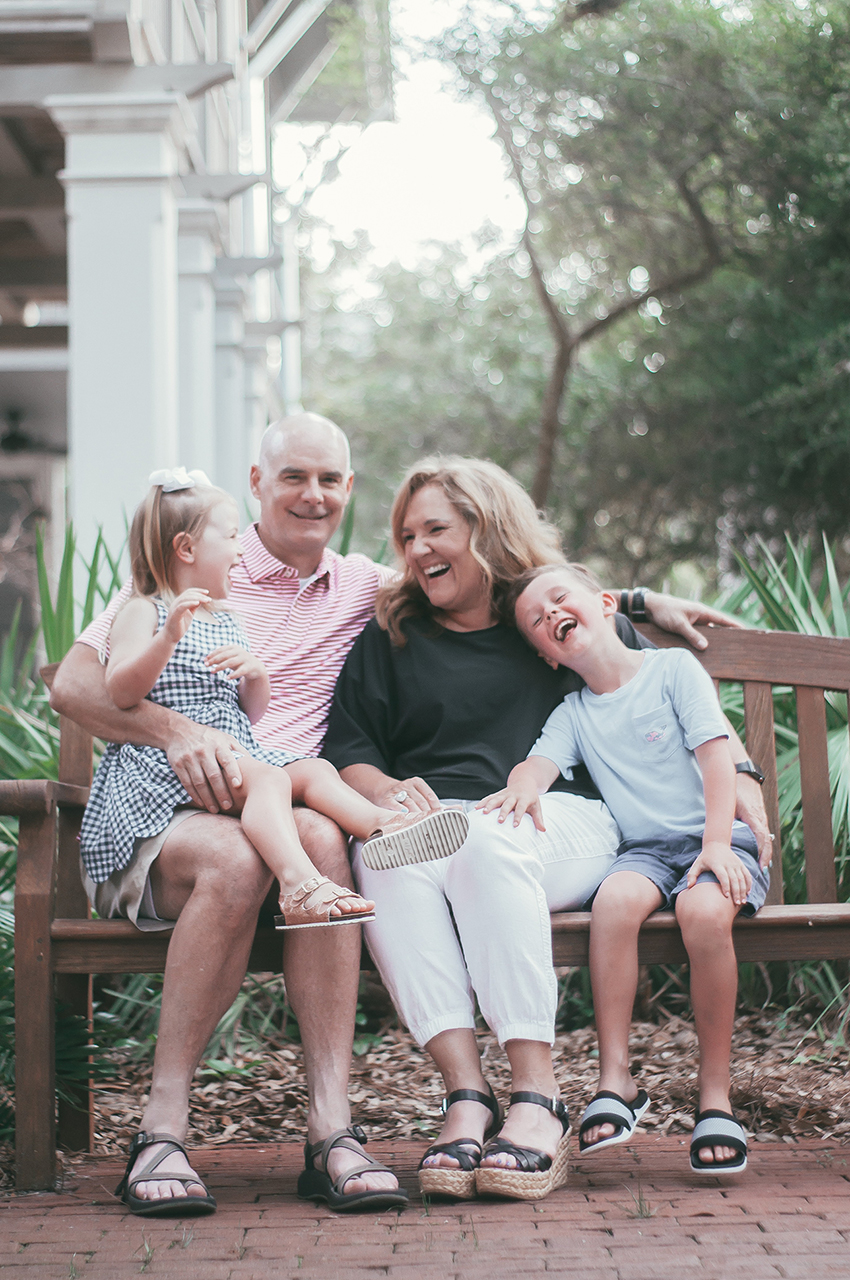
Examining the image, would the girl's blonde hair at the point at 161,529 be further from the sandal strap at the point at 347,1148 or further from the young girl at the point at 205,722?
the sandal strap at the point at 347,1148

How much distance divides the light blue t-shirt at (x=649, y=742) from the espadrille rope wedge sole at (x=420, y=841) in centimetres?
55

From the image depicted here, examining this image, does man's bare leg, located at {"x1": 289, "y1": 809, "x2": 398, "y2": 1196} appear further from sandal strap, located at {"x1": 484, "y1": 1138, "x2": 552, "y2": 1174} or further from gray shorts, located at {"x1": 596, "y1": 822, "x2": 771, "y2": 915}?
gray shorts, located at {"x1": 596, "y1": 822, "x2": 771, "y2": 915}

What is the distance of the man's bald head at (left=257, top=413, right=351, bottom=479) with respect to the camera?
3006 mm

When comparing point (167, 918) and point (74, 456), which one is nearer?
point (167, 918)

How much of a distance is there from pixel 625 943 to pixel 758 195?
416 inches

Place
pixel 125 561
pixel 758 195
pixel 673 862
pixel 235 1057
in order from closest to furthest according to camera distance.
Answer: pixel 673 862
pixel 235 1057
pixel 125 561
pixel 758 195

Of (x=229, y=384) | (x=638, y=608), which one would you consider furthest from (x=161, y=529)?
(x=229, y=384)

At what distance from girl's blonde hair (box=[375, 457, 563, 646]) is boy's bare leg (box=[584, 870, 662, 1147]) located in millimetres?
820

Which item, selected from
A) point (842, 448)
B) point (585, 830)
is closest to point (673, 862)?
point (585, 830)

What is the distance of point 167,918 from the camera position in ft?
7.85

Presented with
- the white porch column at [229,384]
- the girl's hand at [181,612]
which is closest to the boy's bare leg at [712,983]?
the girl's hand at [181,612]

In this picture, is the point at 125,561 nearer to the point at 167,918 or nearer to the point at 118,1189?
the point at 167,918

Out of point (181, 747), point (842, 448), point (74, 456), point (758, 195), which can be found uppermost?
point (758, 195)

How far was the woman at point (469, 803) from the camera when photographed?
2213 mm
